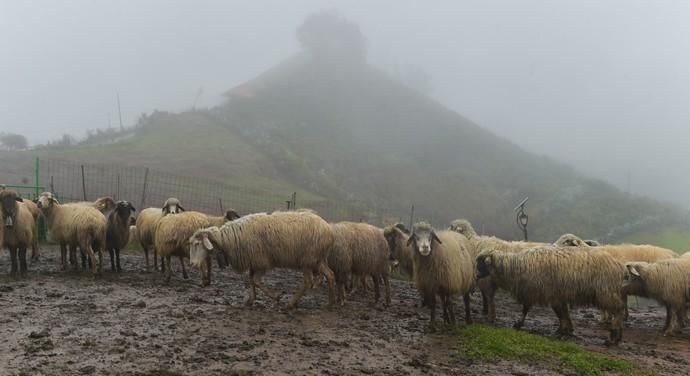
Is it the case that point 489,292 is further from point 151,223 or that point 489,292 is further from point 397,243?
point 151,223

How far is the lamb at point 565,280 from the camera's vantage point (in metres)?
10.0

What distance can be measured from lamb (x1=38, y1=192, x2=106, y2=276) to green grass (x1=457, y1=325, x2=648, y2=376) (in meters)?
9.24

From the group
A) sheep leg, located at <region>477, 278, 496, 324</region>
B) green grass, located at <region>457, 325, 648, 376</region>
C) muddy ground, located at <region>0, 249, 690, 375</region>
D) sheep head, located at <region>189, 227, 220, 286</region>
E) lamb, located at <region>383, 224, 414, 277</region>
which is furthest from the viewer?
lamb, located at <region>383, 224, 414, 277</region>

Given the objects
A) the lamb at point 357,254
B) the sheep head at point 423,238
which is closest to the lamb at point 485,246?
the lamb at point 357,254

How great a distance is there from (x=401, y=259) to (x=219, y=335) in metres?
6.04

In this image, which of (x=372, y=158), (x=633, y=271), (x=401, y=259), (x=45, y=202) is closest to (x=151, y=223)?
(x=45, y=202)

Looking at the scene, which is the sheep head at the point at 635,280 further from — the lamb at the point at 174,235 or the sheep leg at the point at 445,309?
the lamb at the point at 174,235

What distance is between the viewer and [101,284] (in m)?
12.0

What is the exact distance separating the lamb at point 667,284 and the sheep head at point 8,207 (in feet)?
47.4

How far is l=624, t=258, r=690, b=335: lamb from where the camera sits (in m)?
11.9

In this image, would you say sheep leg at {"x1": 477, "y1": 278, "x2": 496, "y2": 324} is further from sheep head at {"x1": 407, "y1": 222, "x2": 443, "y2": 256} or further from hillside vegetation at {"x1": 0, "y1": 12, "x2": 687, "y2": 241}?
hillside vegetation at {"x1": 0, "y1": 12, "x2": 687, "y2": 241}

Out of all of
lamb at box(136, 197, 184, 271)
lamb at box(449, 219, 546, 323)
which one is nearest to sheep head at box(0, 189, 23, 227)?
lamb at box(136, 197, 184, 271)

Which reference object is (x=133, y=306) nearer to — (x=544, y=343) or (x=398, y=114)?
(x=544, y=343)

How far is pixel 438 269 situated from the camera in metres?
10.2
